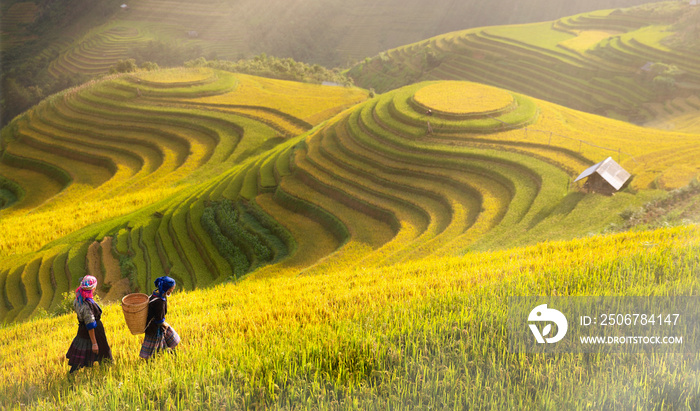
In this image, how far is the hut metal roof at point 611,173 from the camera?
23.1 meters

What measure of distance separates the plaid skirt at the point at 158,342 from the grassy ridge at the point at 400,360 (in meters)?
0.21

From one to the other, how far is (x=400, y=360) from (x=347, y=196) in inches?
1013

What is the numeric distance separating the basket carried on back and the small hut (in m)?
24.3

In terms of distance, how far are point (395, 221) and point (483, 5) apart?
166028 mm

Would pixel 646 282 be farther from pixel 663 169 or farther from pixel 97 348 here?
pixel 663 169

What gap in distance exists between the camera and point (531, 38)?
95.1 m

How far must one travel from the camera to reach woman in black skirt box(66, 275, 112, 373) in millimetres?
6766

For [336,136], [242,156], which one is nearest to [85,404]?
[336,136]

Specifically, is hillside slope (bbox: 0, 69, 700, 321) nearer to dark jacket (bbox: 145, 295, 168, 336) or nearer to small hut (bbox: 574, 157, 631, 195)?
small hut (bbox: 574, 157, 631, 195)

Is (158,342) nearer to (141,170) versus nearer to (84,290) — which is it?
(84,290)

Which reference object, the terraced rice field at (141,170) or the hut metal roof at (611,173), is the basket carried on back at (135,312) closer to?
the terraced rice field at (141,170)
